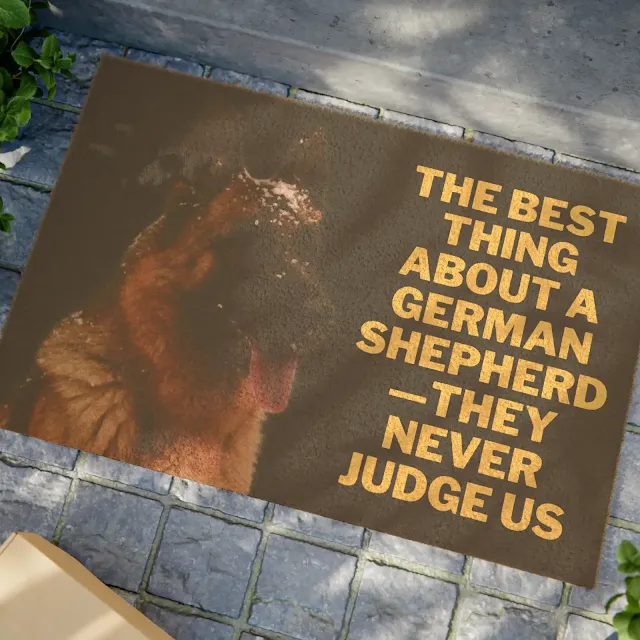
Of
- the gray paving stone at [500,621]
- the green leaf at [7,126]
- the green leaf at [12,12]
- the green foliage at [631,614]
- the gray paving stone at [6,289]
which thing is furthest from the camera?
the gray paving stone at [6,289]

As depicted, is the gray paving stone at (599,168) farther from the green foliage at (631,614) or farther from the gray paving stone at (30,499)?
the gray paving stone at (30,499)

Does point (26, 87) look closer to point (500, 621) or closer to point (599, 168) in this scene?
point (599, 168)

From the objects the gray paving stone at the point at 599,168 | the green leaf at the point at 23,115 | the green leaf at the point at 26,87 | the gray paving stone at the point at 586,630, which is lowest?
the gray paving stone at the point at 586,630

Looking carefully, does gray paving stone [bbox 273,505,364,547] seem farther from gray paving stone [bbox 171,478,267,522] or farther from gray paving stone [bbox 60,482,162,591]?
gray paving stone [bbox 60,482,162,591]

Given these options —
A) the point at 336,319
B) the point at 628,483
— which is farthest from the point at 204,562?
the point at 628,483

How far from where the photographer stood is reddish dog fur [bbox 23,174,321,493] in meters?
1.88

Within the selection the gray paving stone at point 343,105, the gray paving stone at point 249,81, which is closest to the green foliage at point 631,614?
the gray paving stone at point 343,105

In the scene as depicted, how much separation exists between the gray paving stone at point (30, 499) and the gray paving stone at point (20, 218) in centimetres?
65

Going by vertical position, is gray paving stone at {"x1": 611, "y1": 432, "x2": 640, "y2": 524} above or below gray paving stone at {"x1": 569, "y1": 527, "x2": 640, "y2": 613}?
above

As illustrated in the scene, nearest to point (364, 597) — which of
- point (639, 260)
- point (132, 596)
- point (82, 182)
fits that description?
point (132, 596)

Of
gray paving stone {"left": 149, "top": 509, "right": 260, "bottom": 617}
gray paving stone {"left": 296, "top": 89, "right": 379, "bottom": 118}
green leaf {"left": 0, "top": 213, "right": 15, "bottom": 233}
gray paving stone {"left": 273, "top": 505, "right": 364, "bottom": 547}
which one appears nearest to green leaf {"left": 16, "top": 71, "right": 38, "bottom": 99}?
green leaf {"left": 0, "top": 213, "right": 15, "bottom": 233}

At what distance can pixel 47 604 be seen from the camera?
1.58 meters

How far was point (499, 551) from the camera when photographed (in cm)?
184

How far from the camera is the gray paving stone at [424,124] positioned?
199cm
